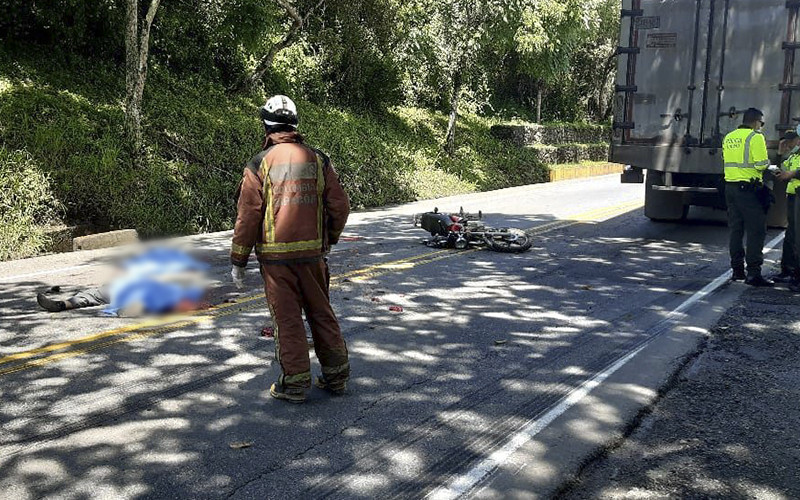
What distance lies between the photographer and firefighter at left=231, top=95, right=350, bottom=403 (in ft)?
16.6

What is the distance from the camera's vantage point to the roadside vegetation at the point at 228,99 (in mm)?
12850

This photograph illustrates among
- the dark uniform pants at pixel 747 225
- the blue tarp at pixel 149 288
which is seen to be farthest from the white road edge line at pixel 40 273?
the dark uniform pants at pixel 747 225

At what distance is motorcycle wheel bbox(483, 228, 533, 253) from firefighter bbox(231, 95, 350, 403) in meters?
6.31

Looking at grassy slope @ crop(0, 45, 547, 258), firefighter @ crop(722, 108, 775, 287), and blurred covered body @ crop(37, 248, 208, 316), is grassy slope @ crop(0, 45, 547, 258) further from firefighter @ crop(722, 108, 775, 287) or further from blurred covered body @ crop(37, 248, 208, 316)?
firefighter @ crop(722, 108, 775, 287)

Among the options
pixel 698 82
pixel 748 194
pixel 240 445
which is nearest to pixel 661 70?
pixel 698 82

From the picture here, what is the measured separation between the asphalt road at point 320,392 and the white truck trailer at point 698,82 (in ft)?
8.12

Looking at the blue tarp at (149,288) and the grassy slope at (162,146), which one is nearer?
the blue tarp at (149,288)

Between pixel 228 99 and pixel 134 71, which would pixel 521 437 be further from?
pixel 228 99

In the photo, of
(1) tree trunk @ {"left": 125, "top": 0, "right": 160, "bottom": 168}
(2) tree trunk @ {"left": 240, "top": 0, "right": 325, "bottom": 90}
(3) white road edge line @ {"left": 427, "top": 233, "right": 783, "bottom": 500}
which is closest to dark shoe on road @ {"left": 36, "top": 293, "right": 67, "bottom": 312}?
(3) white road edge line @ {"left": 427, "top": 233, "right": 783, "bottom": 500}

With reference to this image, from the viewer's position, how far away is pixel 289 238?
200 inches

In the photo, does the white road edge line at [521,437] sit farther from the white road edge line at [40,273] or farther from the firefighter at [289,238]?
the white road edge line at [40,273]

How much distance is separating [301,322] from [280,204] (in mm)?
787

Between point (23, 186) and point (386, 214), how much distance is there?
7384 mm

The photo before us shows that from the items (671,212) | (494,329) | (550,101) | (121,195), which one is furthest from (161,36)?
(550,101)
